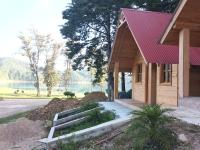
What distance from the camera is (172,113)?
35.7 feet

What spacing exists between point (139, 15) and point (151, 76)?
3.63m

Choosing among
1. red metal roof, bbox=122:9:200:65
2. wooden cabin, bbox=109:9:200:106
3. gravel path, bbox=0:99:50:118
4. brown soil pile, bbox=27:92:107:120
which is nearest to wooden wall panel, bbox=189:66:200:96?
wooden cabin, bbox=109:9:200:106

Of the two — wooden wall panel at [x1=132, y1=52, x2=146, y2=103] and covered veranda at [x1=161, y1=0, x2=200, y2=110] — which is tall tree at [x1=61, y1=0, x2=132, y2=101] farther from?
covered veranda at [x1=161, y1=0, x2=200, y2=110]

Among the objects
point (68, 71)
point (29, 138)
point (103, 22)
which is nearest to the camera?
point (29, 138)

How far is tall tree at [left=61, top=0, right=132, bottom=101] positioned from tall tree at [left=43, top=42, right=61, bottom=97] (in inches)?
888

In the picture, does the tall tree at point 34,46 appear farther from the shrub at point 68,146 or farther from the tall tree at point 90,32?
the shrub at point 68,146

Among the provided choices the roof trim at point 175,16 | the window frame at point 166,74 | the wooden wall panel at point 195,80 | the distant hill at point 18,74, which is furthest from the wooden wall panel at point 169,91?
the distant hill at point 18,74

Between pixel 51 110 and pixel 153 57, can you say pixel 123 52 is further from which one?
pixel 153 57

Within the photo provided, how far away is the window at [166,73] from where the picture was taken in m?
16.0

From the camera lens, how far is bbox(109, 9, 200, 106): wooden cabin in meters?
14.9

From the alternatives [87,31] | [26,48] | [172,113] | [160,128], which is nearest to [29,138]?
[172,113]

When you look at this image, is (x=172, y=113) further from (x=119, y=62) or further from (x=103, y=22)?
(x=103, y=22)

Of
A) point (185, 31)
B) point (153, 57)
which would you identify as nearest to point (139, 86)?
point (153, 57)

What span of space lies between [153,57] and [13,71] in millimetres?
126329
